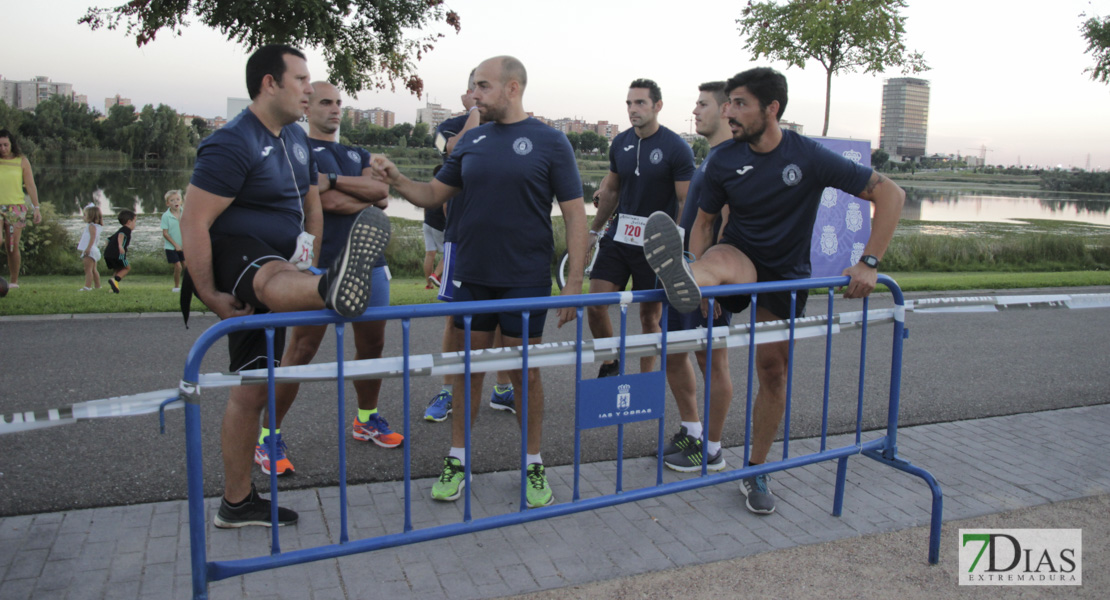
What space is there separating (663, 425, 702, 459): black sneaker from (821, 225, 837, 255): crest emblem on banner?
730 cm

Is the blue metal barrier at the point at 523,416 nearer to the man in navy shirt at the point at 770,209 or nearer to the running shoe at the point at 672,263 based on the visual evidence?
the running shoe at the point at 672,263

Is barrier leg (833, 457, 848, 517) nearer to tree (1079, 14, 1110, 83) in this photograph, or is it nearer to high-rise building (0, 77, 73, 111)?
tree (1079, 14, 1110, 83)

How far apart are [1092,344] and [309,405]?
8206 mm

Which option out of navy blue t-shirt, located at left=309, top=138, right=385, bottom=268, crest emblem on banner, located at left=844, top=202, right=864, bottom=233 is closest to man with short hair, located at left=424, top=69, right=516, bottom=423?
navy blue t-shirt, located at left=309, top=138, right=385, bottom=268

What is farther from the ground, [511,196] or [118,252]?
[511,196]

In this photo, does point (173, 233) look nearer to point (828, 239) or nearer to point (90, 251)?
point (90, 251)

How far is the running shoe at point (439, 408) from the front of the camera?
203 inches

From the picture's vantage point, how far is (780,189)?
13.0 ft

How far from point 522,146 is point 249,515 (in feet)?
7.06

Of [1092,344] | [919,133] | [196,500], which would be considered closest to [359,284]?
[196,500]

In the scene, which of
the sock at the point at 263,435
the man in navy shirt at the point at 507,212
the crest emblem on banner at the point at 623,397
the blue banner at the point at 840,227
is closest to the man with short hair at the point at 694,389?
the man in navy shirt at the point at 507,212

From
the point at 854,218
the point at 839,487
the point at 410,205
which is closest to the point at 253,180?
the point at 839,487

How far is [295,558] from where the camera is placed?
2689 millimetres

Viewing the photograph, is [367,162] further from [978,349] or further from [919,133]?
[919,133]
